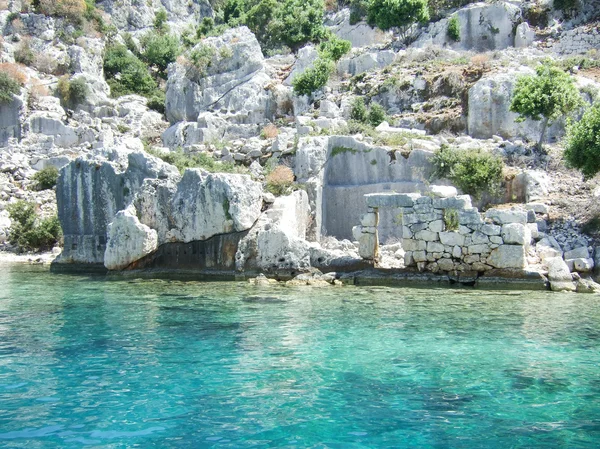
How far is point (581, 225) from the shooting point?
1623 centimetres

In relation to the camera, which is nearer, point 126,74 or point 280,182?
point 280,182

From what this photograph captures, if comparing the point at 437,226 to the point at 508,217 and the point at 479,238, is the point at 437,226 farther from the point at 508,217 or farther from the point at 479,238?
the point at 508,217

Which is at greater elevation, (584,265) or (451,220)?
(451,220)

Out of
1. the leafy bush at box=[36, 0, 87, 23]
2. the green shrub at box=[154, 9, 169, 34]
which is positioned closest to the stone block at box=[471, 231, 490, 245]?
the leafy bush at box=[36, 0, 87, 23]

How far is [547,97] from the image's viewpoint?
66.0 feet

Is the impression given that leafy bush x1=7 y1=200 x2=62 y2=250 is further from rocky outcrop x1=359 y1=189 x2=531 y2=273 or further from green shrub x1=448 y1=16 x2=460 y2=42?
green shrub x1=448 y1=16 x2=460 y2=42

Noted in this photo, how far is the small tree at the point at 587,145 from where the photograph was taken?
Result: 16203mm

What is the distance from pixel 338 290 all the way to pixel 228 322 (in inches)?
176

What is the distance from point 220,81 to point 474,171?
17.7m

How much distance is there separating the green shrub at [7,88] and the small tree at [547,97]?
24.6 meters

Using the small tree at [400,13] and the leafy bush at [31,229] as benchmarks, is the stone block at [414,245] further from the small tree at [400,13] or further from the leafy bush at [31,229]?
the small tree at [400,13]

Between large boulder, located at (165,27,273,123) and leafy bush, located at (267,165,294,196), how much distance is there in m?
12.2

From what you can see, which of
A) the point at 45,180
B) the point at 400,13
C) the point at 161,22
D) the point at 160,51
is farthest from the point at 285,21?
the point at 45,180

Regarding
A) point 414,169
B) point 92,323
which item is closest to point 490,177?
point 414,169
